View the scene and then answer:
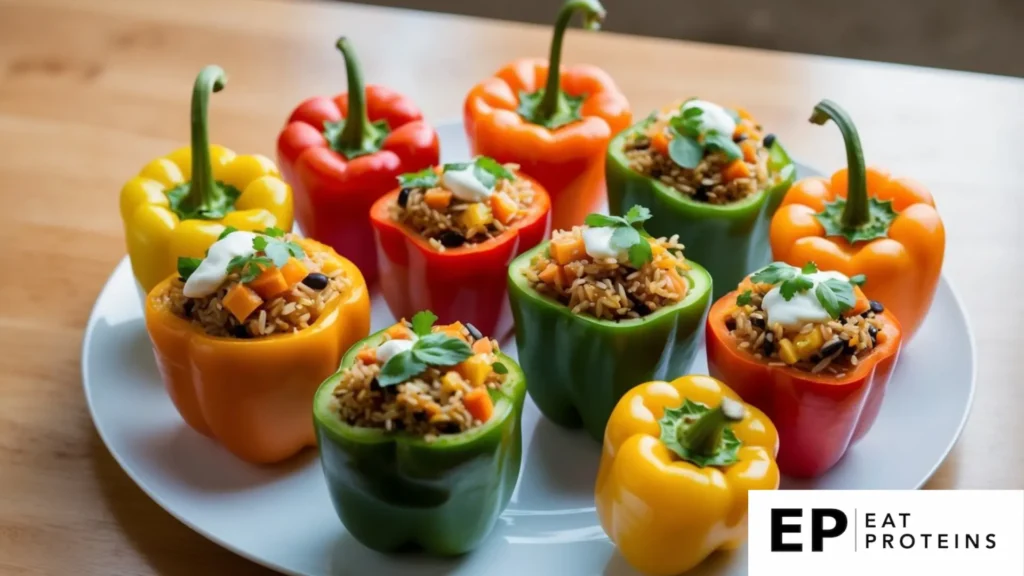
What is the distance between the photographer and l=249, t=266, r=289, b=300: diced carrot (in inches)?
103

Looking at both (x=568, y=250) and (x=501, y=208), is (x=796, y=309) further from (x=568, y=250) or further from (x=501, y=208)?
(x=501, y=208)

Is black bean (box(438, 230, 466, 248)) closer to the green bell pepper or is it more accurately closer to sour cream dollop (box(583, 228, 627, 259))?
sour cream dollop (box(583, 228, 627, 259))

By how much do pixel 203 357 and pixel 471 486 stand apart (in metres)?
0.69

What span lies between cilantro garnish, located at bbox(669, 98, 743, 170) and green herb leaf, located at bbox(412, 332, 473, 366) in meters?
1.00

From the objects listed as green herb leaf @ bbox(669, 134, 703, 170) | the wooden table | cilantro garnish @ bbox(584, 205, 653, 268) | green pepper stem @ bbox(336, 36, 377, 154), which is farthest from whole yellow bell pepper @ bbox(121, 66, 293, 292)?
green herb leaf @ bbox(669, 134, 703, 170)

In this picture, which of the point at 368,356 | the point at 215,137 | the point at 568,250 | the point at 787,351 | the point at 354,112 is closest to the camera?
the point at 368,356

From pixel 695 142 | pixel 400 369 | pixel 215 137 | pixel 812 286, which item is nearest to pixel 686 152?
pixel 695 142

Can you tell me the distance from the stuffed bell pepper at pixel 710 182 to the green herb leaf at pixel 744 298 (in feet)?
1.44

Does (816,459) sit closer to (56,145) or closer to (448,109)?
(448,109)

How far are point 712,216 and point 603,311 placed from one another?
0.54 metres

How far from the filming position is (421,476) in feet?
7.81

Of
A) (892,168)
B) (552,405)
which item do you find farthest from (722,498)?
(892,168)

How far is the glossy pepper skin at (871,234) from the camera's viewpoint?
2949 millimetres

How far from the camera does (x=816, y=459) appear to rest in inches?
106
